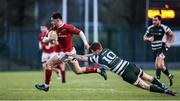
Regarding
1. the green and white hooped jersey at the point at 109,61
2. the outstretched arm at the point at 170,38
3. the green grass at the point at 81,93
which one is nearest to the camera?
the green and white hooped jersey at the point at 109,61

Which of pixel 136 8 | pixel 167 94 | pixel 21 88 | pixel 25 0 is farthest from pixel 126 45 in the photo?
pixel 167 94

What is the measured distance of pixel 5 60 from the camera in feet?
141

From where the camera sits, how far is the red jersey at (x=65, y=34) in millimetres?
21195

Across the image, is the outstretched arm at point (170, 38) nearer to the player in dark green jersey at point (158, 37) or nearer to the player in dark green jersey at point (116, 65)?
the player in dark green jersey at point (158, 37)

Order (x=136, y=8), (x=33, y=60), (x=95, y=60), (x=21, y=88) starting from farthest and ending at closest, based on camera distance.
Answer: (x=136, y=8)
(x=33, y=60)
(x=21, y=88)
(x=95, y=60)

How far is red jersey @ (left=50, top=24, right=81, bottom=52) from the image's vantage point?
21.2m

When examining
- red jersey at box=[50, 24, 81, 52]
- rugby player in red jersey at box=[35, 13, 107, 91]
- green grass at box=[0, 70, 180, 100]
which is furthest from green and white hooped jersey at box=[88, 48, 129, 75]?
red jersey at box=[50, 24, 81, 52]

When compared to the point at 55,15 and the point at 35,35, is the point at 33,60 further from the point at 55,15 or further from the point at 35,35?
the point at 55,15

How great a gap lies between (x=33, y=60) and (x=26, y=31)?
1898mm

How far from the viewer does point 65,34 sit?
70.0 ft

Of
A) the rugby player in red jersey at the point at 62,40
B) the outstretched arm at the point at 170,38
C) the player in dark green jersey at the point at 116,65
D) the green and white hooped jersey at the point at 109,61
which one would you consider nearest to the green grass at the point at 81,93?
the player in dark green jersey at the point at 116,65

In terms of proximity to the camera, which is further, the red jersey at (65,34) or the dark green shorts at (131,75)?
the red jersey at (65,34)

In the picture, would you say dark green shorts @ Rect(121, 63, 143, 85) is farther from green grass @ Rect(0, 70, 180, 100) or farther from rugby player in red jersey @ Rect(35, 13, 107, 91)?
rugby player in red jersey @ Rect(35, 13, 107, 91)

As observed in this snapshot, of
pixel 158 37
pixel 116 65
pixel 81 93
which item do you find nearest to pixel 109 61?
pixel 116 65
